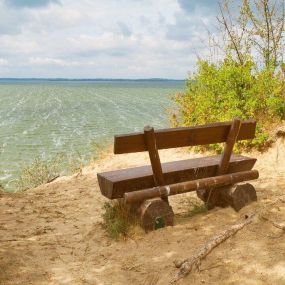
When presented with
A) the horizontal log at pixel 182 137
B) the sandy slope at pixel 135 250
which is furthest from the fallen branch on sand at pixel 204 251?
the horizontal log at pixel 182 137

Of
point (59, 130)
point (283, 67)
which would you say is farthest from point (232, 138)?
point (59, 130)

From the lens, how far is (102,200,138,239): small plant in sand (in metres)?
6.17

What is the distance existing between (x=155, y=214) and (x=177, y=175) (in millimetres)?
752

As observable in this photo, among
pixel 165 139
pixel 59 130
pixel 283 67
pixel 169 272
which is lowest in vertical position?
pixel 59 130

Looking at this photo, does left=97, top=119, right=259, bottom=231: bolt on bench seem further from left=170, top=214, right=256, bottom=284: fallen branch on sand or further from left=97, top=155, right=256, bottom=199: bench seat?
left=170, top=214, right=256, bottom=284: fallen branch on sand

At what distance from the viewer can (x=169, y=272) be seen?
4789 mm

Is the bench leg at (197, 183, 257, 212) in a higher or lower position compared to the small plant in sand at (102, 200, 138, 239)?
higher

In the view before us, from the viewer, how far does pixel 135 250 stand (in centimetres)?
564

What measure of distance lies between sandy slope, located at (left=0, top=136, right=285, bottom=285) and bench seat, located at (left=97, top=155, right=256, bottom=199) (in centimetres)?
61

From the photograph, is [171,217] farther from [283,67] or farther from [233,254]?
[283,67]

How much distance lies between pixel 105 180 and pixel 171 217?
3.56 feet

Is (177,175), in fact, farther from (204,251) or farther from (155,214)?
(204,251)

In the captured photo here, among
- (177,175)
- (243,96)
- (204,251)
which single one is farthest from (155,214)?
(243,96)


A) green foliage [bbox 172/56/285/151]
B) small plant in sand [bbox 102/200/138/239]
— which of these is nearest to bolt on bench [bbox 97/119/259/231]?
small plant in sand [bbox 102/200/138/239]
